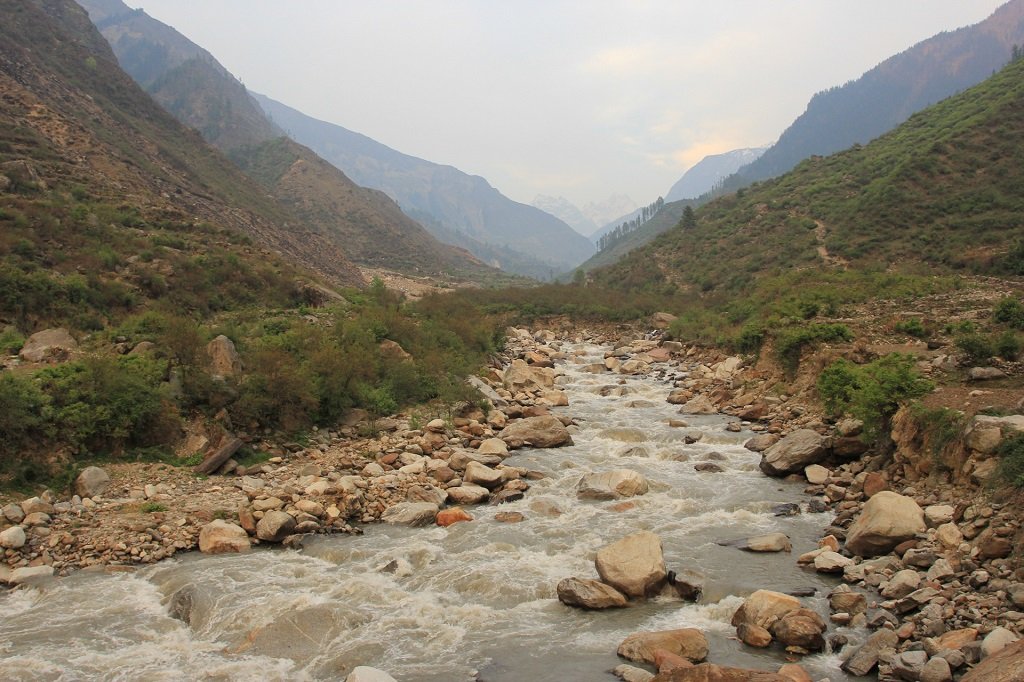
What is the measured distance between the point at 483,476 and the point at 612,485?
2.70 meters

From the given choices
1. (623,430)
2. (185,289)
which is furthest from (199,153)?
(623,430)

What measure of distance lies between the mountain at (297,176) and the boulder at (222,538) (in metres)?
64.2

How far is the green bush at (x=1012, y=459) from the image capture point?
8723mm

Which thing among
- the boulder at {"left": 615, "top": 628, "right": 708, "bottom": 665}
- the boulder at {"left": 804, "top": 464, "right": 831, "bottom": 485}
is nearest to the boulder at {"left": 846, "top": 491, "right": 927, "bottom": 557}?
the boulder at {"left": 804, "top": 464, "right": 831, "bottom": 485}

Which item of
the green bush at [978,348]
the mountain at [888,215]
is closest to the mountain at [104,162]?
the green bush at [978,348]

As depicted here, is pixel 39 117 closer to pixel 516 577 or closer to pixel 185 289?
pixel 185 289

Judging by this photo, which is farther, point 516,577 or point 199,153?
point 199,153

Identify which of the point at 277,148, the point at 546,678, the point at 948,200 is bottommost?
the point at 546,678

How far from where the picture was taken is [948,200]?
37.8 meters

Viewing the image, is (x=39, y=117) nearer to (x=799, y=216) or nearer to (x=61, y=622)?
(x=61, y=622)

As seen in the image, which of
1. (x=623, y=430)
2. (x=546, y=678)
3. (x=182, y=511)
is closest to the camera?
(x=546, y=678)

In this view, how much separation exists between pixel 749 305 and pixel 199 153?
174 ft

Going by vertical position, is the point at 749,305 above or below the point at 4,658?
above

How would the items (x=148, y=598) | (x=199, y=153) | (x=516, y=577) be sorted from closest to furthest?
(x=148, y=598), (x=516, y=577), (x=199, y=153)
